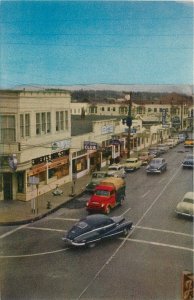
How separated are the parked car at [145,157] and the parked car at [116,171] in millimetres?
847

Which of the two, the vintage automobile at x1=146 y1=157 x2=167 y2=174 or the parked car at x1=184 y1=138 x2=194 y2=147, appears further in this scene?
the vintage automobile at x1=146 y1=157 x2=167 y2=174

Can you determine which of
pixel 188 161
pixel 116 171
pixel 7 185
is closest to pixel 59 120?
pixel 116 171

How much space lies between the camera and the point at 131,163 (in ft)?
40.1

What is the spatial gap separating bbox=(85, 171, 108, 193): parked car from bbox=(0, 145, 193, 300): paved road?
77.1 inches

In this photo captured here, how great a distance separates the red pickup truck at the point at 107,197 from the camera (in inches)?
420

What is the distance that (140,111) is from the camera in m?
10.8

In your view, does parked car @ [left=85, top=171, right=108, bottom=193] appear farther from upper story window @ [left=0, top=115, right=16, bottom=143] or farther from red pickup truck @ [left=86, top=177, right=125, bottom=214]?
upper story window @ [left=0, top=115, right=16, bottom=143]

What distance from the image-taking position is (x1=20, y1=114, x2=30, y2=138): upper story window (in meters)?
11.8

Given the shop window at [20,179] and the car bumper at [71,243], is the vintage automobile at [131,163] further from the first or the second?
the car bumper at [71,243]

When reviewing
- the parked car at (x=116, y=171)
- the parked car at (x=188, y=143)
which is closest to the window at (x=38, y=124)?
the parked car at (x=116, y=171)

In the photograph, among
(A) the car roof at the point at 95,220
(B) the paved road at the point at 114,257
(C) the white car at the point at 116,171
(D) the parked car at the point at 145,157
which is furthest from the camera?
(C) the white car at the point at 116,171

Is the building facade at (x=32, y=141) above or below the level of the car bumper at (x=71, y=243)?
above

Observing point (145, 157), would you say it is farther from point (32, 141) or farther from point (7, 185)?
point (7, 185)

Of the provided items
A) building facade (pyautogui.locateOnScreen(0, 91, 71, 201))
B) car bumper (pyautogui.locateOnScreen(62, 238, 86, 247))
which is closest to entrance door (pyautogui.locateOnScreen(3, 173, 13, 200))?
building facade (pyautogui.locateOnScreen(0, 91, 71, 201))
